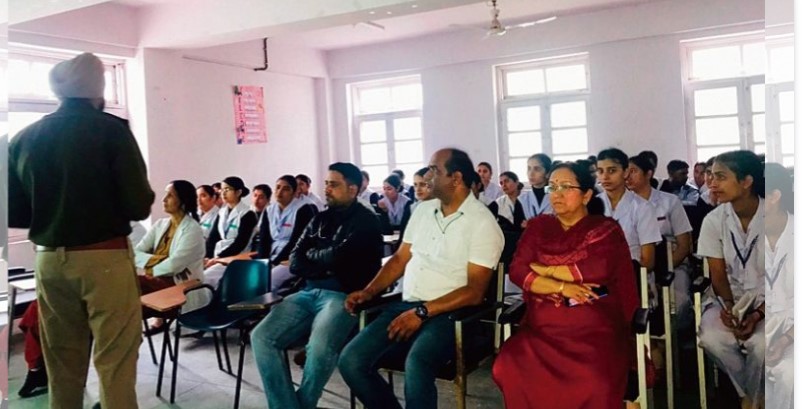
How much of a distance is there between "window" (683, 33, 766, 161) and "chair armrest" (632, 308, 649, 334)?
20.1 feet

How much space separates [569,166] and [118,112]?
5.46 m

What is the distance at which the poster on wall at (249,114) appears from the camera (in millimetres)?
7918

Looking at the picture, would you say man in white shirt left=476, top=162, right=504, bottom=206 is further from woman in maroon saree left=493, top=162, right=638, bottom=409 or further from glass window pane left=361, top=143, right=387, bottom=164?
woman in maroon saree left=493, top=162, right=638, bottom=409

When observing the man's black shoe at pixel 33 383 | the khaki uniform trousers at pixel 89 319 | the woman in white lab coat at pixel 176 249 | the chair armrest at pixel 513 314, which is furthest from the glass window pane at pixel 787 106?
the man's black shoe at pixel 33 383

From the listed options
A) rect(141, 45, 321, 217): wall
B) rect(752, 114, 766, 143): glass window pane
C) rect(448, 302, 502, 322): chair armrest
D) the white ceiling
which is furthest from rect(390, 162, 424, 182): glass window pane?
rect(752, 114, 766, 143): glass window pane

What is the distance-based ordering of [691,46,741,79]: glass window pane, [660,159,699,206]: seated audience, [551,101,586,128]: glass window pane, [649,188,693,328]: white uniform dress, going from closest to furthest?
1. [649,188,693,328]: white uniform dress
2. [660,159,699,206]: seated audience
3. [691,46,741,79]: glass window pane
4. [551,101,586,128]: glass window pane

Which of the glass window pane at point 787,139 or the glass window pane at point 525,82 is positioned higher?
the glass window pane at point 525,82

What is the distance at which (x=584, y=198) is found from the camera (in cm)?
234

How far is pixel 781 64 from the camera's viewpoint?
855mm

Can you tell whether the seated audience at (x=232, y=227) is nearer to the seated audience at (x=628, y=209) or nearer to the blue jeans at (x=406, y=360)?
the blue jeans at (x=406, y=360)

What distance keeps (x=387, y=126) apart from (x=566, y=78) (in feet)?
9.00

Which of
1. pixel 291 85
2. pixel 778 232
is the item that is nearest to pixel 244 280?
pixel 778 232

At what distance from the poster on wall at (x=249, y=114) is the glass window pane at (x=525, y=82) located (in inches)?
133

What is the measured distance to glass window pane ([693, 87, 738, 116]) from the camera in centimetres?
742
